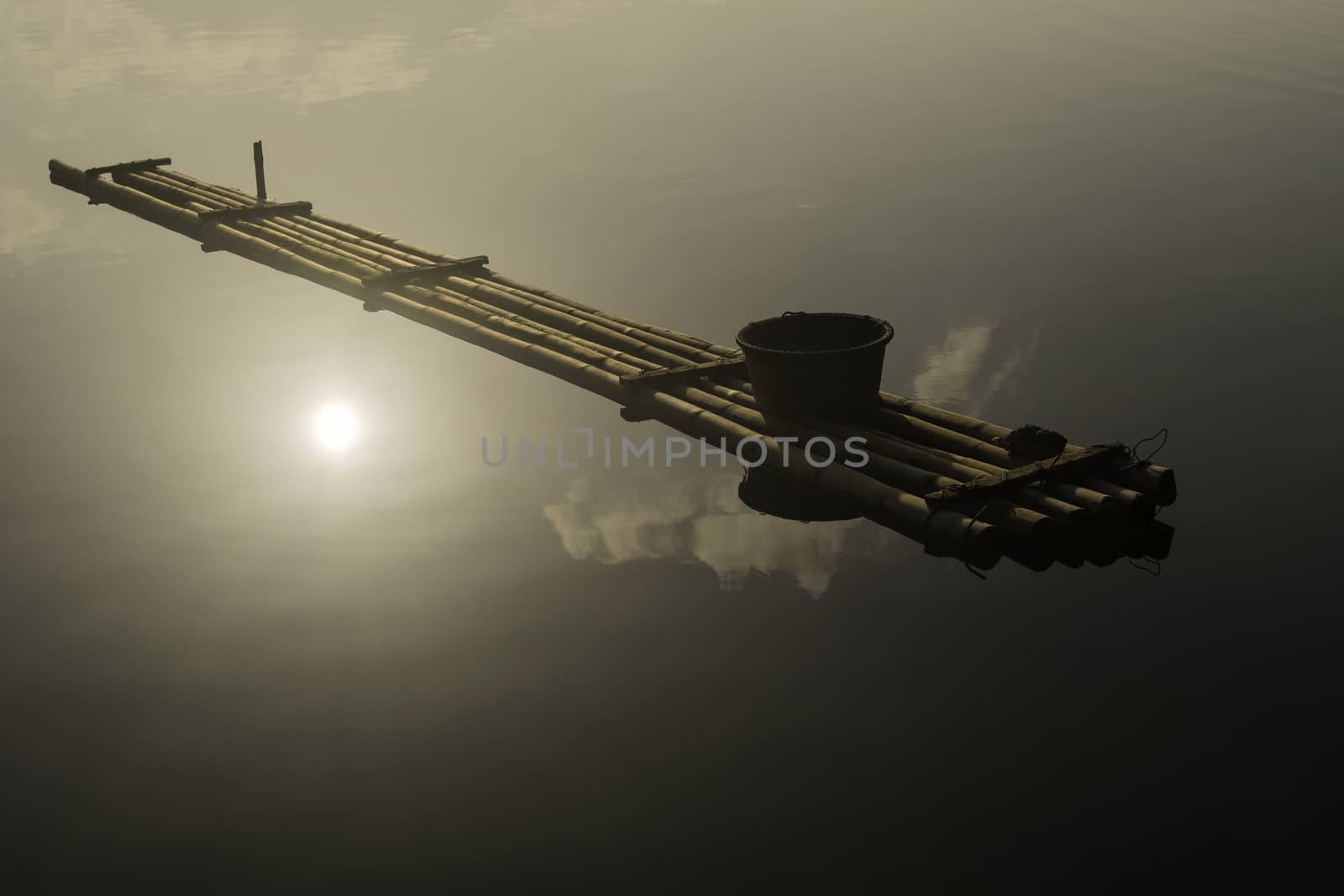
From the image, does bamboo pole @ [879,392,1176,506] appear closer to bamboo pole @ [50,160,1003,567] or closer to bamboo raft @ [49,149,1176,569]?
bamboo raft @ [49,149,1176,569]

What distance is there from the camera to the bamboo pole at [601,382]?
8375mm

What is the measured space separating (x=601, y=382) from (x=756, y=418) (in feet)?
5.25

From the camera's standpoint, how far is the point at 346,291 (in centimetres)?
1369

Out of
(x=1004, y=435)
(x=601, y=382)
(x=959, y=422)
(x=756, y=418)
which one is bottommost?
(x=1004, y=435)

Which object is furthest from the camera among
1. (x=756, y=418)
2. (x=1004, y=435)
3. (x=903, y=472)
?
(x=756, y=418)

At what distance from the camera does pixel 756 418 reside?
10.1 meters

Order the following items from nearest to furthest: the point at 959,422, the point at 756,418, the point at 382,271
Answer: the point at 959,422
the point at 756,418
the point at 382,271

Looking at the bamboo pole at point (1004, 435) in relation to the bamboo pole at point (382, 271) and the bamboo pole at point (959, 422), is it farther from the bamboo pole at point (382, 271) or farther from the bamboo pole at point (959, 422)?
the bamboo pole at point (382, 271)

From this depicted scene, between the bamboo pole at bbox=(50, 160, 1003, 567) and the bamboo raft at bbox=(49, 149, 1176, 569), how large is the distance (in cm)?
1

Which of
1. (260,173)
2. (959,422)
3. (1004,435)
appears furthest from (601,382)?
(260,173)

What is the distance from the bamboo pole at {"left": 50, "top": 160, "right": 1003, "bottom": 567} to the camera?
8.38 metres

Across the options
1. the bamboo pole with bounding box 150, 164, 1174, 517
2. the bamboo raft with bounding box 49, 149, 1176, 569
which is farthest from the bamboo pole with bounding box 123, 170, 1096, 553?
the bamboo pole with bounding box 150, 164, 1174, 517

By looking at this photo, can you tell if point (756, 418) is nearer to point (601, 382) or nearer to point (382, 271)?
point (601, 382)

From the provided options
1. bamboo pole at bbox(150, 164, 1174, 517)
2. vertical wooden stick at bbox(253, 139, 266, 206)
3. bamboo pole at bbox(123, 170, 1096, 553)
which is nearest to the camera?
bamboo pole at bbox(123, 170, 1096, 553)
